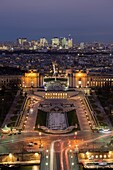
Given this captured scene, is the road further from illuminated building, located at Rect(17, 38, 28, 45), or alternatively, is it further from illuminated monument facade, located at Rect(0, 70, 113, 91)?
illuminated building, located at Rect(17, 38, 28, 45)

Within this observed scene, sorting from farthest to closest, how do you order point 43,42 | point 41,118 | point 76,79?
point 43,42 < point 76,79 < point 41,118

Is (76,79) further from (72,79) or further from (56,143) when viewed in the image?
(56,143)

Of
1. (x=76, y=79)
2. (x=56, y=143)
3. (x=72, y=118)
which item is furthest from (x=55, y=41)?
(x=56, y=143)

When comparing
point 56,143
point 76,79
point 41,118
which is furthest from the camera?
point 76,79

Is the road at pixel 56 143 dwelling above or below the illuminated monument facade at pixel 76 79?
below

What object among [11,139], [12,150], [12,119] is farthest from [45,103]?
[12,150]

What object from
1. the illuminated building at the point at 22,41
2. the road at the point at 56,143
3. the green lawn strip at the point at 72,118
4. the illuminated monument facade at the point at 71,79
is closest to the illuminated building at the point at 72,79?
the illuminated monument facade at the point at 71,79

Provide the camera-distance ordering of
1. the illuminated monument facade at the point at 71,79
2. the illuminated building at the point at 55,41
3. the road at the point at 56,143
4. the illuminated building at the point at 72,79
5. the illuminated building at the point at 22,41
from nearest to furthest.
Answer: the road at the point at 56,143, the illuminated monument facade at the point at 71,79, the illuminated building at the point at 72,79, the illuminated building at the point at 55,41, the illuminated building at the point at 22,41

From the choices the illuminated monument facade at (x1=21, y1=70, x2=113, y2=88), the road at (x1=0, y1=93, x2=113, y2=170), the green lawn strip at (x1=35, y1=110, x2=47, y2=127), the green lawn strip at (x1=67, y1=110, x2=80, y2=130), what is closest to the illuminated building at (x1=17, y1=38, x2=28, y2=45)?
the illuminated monument facade at (x1=21, y1=70, x2=113, y2=88)

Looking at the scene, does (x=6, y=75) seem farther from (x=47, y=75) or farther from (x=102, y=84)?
(x=102, y=84)

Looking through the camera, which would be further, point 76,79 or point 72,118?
point 76,79

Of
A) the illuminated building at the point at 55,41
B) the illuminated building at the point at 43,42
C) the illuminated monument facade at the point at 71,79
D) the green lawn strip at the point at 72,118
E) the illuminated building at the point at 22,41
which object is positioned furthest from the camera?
the illuminated building at the point at 22,41

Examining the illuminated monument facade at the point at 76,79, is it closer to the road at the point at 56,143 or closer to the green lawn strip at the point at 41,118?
the green lawn strip at the point at 41,118
